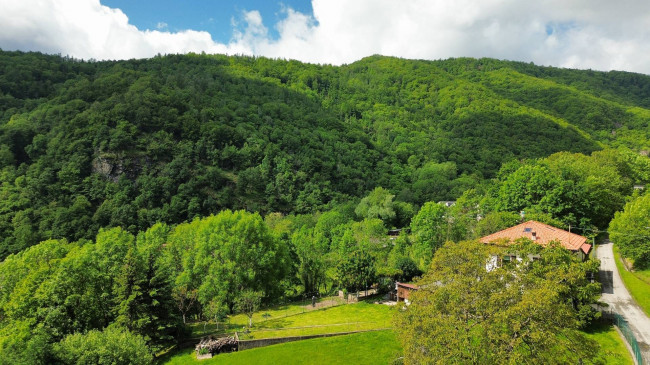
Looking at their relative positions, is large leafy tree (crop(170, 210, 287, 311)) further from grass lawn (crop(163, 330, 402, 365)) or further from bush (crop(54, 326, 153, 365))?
bush (crop(54, 326, 153, 365))

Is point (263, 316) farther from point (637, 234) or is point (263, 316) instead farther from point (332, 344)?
point (637, 234)

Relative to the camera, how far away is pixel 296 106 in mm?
179500

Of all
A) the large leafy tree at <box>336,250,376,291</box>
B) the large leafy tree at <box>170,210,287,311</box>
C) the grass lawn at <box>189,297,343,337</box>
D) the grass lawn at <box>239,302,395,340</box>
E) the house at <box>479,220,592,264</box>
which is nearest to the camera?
the house at <box>479,220,592,264</box>

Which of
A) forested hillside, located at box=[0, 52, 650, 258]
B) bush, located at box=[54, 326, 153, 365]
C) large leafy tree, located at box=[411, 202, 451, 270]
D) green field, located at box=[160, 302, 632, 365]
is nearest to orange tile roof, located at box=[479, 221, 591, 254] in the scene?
green field, located at box=[160, 302, 632, 365]

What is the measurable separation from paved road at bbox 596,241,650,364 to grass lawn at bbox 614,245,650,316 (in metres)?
0.37

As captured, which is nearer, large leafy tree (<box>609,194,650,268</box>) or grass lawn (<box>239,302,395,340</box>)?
grass lawn (<box>239,302,395,340</box>)

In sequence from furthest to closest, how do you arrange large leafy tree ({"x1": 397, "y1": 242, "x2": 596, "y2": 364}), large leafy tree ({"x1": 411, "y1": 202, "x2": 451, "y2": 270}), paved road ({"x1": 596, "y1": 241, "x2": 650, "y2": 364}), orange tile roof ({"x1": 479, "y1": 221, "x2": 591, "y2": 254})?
large leafy tree ({"x1": 411, "y1": 202, "x2": 451, "y2": 270}), orange tile roof ({"x1": 479, "y1": 221, "x2": 591, "y2": 254}), paved road ({"x1": 596, "y1": 241, "x2": 650, "y2": 364}), large leafy tree ({"x1": 397, "y1": 242, "x2": 596, "y2": 364})

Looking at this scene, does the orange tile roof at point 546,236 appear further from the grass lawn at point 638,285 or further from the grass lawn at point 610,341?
the grass lawn at point 610,341

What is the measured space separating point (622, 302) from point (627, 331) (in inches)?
323

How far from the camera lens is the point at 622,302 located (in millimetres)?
31891

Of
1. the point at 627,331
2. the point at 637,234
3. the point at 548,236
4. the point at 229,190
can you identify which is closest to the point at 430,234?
the point at 548,236

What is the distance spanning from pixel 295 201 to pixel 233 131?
37.8 metres

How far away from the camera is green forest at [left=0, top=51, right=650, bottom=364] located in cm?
3419

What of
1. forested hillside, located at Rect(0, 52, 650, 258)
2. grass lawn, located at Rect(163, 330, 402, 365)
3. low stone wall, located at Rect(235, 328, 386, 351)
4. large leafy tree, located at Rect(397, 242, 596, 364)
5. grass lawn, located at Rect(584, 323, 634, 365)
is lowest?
grass lawn, located at Rect(163, 330, 402, 365)
